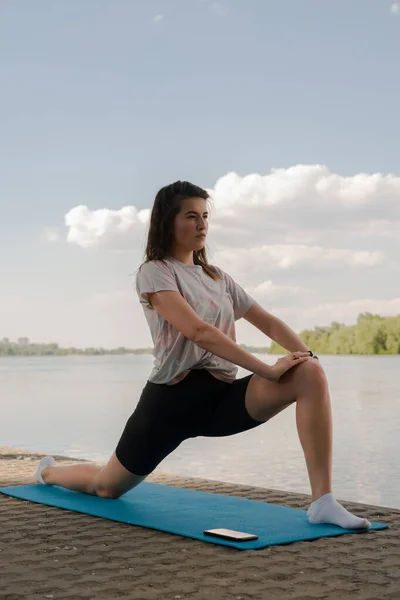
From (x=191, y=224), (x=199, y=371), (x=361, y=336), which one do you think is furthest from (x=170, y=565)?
(x=361, y=336)

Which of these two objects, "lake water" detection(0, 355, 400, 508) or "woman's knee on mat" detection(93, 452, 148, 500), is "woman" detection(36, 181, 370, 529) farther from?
"lake water" detection(0, 355, 400, 508)

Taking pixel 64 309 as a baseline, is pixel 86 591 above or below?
below

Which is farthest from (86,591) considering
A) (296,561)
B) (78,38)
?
(78,38)

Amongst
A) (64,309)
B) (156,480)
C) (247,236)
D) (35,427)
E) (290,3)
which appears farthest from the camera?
(64,309)

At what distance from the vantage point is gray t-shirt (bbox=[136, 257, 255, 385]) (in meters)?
2.43

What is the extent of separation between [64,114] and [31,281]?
8693mm

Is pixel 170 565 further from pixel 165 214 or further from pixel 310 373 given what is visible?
pixel 165 214

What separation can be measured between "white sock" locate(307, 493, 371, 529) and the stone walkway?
0.04 metres

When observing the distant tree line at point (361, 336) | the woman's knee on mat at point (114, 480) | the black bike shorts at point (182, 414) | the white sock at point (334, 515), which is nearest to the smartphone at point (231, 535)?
the white sock at point (334, 515)

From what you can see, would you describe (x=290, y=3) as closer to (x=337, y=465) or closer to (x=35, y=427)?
(x=35, y=427)

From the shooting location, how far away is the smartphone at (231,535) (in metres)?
2.06

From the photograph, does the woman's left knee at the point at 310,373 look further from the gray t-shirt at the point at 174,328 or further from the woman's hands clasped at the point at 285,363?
the gray t-shirt at the point at 174,328

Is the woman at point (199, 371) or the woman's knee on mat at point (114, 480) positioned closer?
the woman at point (199, 371)

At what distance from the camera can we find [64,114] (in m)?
18.9
